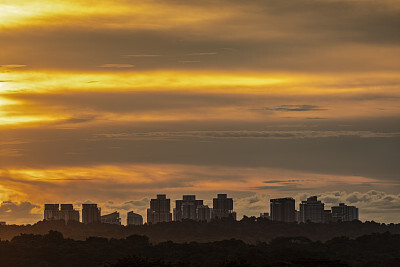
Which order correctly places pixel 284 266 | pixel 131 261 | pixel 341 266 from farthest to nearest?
pixel 341 266, pixel 284 266, pixel 131 261

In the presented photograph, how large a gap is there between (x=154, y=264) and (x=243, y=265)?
1646 centimetres

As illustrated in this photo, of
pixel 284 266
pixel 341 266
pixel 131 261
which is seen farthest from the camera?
pixel 341 266

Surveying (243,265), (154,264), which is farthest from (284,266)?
(154,264)

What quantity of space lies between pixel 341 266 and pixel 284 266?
19.9 m

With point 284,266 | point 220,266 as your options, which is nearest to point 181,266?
point 220,266

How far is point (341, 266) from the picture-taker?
182m

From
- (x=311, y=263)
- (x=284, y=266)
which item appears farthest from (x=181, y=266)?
(x=311, y=263)

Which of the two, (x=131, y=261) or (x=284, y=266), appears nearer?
(x=131, y=261)

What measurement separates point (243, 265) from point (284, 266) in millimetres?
12265

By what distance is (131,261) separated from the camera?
156875mm

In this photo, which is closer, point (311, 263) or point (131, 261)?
point (131, 261)

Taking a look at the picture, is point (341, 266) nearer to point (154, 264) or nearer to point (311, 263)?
point (311, 263)

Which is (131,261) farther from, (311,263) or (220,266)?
(311,263)

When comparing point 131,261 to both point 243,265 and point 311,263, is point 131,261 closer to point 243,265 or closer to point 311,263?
point 243,265
